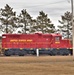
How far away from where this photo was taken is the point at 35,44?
5153 cm

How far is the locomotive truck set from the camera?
51094 millimetres

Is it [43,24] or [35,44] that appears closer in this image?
[35,44]

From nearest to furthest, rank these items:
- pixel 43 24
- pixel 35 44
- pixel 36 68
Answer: pixel 36 68
pixel 35 44
pixel 43 24

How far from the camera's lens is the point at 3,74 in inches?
703

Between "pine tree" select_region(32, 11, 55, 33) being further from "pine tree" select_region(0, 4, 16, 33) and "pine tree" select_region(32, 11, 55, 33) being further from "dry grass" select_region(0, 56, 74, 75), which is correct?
"dry grass" select_region(0, 56, 74, 75)

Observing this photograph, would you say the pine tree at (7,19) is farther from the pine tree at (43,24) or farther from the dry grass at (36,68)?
the dry grass at (36,68)

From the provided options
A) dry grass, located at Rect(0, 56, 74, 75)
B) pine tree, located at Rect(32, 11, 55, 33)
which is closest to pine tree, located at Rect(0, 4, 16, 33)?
pine tree, located at Rect(32, 11, 55, 33)

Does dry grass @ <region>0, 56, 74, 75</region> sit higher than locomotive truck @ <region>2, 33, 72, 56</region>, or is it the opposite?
locomotive truck @ <region>2, 33, 72, 56</region>

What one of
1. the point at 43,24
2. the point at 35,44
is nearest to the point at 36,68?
the point at 35,44

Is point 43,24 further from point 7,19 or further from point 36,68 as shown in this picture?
point 36,68

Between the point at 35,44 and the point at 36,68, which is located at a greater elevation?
the point at 35,44

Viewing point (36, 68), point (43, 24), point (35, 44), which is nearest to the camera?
point (36, 68)

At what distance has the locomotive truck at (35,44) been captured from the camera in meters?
51.1

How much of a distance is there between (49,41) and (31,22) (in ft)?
148
